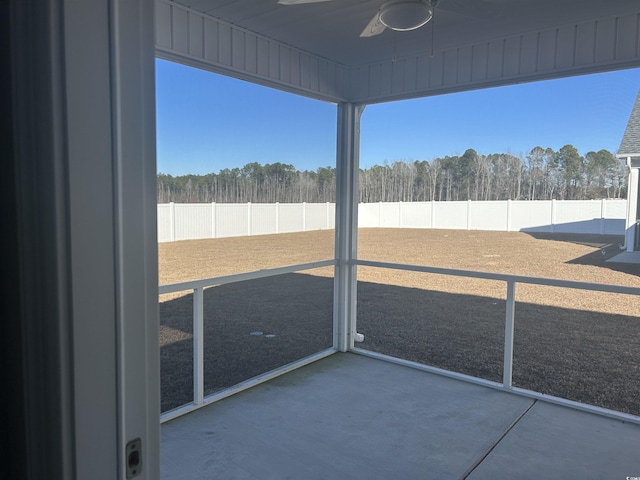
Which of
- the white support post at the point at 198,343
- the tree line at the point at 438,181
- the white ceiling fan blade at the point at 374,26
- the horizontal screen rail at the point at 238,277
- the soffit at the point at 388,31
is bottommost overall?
the white support post at the point at 198,343

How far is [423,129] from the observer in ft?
14.4

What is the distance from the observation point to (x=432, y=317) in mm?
6148

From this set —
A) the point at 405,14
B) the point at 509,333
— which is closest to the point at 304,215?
the point at 509,333

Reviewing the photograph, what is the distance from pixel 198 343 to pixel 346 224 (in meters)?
1.95

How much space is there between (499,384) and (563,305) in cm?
253

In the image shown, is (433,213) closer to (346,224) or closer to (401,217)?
(401,217)

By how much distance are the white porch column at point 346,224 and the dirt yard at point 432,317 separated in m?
0.12

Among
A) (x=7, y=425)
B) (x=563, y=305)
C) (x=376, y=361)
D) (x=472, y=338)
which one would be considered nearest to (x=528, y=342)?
(x=472, y=338)

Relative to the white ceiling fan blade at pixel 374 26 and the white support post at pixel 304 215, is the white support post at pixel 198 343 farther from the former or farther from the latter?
the white ceiling fan blade at pixel 374 26

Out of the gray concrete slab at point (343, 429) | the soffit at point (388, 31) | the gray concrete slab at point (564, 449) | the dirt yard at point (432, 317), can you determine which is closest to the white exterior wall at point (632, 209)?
the dirt yard at point (432, 317)

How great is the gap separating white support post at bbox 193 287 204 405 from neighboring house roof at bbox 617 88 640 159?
325 cm

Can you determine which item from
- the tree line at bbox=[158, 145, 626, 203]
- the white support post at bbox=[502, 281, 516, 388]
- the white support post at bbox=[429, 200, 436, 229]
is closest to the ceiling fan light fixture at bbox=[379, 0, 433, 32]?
the tree line at bbox=[158, 145, 626, 203]

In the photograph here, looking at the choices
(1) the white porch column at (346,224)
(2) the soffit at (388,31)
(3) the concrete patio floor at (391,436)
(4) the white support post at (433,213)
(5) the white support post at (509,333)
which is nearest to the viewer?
(3) the concrete patio floor at (391,436)

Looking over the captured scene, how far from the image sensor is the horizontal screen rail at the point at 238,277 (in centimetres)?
324
